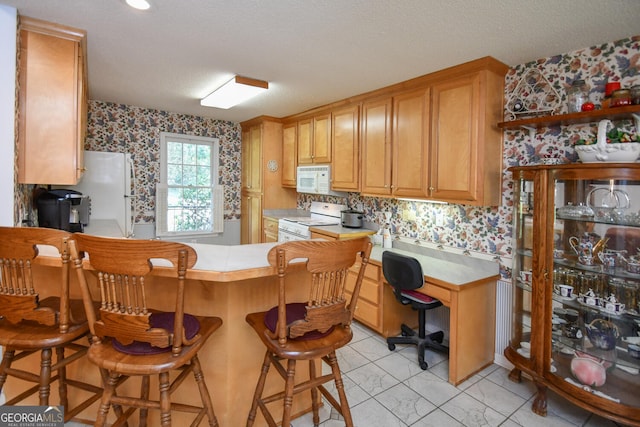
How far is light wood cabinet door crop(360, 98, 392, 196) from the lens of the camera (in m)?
3.27

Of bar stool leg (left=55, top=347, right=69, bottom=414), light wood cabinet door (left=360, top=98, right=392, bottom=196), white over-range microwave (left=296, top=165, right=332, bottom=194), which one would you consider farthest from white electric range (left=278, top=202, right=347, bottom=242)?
bar stool leg (left=55, top=347, right=69, bottom=414)

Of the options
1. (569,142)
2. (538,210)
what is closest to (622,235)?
(538,210)

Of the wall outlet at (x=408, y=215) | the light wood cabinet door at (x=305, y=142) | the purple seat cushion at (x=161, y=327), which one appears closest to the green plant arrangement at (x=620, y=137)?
the wall outlet at (x=408, y=215)

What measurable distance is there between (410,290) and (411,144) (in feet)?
4.18

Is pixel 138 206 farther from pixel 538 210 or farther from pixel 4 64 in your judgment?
pixel 538 210

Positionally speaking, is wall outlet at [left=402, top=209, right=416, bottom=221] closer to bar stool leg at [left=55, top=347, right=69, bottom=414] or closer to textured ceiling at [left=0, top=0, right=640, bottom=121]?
textured ceiling at [left=0, top=0, right=640, bottom=121]

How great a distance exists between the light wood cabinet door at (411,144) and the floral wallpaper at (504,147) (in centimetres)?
38

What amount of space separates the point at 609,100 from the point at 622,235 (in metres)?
0.82

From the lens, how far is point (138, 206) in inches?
181

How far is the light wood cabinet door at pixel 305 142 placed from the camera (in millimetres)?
4367

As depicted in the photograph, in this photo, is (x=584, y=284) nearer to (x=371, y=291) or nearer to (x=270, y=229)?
(x=371, y=291)

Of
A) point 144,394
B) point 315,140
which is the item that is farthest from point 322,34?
point 144,394

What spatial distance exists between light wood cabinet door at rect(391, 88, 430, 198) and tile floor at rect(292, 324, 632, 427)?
1437 mm

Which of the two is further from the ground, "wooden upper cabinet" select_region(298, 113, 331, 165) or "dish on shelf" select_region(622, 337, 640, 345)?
"wooden upper cabinet" select_region(298, 113, 331, 165)
